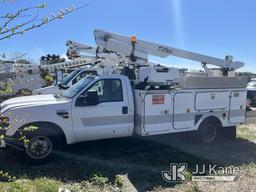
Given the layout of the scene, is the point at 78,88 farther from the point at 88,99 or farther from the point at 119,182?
the point at 119,182

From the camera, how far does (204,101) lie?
7.74m

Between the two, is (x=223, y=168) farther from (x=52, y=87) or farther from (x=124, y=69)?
(x=52, y=87)

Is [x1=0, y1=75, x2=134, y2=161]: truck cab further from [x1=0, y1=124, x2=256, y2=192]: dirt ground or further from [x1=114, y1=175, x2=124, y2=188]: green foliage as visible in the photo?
[x1=114, y1=175, x2=124, y2=188]: green foliage

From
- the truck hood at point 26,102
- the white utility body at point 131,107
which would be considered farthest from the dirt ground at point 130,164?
the truck hood at point 26,102

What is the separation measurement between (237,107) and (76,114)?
180 inches

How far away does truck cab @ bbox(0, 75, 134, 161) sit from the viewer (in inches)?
238

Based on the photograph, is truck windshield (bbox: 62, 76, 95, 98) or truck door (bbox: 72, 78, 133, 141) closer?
truck door (bbox: 72, 78, 133, 141)

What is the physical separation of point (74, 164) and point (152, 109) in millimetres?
2184

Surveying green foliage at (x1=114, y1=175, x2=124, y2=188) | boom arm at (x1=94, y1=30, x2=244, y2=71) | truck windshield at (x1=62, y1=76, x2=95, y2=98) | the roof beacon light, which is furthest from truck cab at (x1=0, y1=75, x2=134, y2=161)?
boom arm at (x1=94, y1=30, x2=244, y2=71)

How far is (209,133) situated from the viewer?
8.26 m

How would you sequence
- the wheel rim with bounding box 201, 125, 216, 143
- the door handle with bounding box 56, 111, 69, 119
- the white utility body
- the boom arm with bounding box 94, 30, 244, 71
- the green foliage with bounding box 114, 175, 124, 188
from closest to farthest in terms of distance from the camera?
the green foliage with bounding box 114, 175, 124, 188
the white utility body
the door handle with bounding box 56, 111, 69, 119
the wheel rim with bounding box 201, 125, 216, 143
the boom arm with bounding box 94, 30, 244, 71

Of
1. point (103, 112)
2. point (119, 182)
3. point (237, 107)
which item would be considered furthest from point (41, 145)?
point (237, 107)

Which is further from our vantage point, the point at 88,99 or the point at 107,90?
the point at 107,90

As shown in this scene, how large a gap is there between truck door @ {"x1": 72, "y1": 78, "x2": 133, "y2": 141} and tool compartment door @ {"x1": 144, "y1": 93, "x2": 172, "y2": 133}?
43 centimetres
